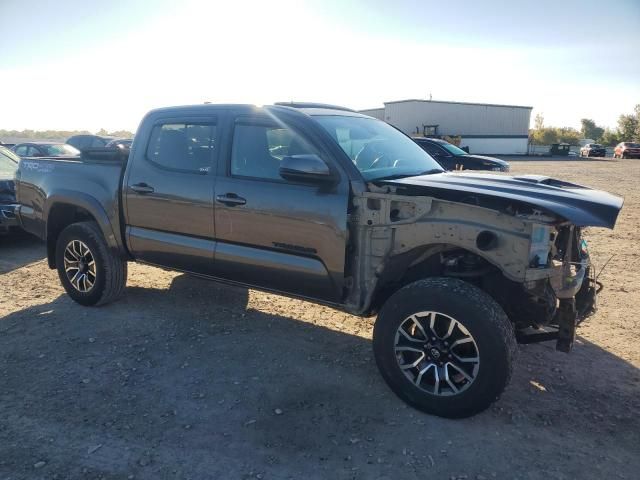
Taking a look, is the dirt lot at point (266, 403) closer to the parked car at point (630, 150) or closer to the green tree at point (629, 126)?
the parked car at point (630, 150)

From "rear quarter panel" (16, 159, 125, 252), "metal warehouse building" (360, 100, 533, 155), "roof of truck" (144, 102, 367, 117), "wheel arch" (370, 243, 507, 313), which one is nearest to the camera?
"wheel arch" (370, 243, 507, 313)

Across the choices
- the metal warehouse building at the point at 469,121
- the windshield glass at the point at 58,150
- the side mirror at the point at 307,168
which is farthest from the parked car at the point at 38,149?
the metal warehouse building at the point at 469,121

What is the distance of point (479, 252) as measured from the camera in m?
3.00

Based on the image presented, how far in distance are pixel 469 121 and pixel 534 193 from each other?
48.4 meters

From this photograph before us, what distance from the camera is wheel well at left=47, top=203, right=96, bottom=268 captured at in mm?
5008

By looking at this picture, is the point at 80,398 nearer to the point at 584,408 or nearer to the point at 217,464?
the point at 217,464

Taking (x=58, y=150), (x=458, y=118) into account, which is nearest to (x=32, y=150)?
(x=58, y=150)

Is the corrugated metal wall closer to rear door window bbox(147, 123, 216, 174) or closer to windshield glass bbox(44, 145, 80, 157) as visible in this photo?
windshield glass bbox(44, 145, 80, 157)

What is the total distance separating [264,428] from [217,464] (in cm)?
40

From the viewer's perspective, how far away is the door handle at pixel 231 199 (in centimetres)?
376

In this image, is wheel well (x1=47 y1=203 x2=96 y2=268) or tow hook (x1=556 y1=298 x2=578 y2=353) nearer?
tow hook (x1=556 y1=298 x2=578 y2=353)

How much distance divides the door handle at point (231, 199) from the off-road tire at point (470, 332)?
55.1 inches

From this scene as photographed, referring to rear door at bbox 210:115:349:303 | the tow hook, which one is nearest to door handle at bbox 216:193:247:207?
rear door at bbox 210:115:349:303

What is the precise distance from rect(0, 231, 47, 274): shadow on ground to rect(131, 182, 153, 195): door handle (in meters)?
3.13
